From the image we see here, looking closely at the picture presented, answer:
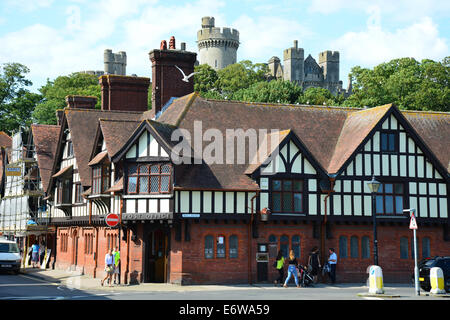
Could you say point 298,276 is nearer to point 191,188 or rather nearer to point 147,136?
point 191,188

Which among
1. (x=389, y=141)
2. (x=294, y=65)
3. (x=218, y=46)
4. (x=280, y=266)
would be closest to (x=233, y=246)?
(x=280, y=266)

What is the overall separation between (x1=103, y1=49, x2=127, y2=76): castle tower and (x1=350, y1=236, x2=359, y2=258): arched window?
135945mm

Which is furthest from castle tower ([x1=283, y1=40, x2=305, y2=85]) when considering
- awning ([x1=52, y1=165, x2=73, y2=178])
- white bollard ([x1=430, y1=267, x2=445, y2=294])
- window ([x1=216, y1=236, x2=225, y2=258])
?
white bollard ([x1=430, y1=267, x2=445, y2=294])

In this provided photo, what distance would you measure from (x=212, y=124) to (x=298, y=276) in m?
8.44

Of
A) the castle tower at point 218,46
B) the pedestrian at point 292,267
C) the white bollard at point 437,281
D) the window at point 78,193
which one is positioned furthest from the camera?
the castle tower at point 218,46

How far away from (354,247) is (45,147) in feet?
72.6

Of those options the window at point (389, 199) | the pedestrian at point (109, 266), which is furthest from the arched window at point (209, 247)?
the window at point (389, 199)

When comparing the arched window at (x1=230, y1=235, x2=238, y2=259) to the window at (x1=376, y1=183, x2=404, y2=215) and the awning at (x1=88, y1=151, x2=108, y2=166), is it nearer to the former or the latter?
the window at (x1=376, y1=183, x2=404, y2=215)

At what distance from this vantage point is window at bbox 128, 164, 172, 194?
30.6 m

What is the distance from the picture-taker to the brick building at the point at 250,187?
3080cm

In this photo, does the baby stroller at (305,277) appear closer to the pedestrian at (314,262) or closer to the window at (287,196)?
the pedestrian at (314,262)

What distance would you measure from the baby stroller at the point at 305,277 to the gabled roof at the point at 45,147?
20172 millimetres

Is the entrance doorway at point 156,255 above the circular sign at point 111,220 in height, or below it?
below

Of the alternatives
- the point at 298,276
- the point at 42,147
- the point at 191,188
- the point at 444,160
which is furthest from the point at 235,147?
the point at 42,147
